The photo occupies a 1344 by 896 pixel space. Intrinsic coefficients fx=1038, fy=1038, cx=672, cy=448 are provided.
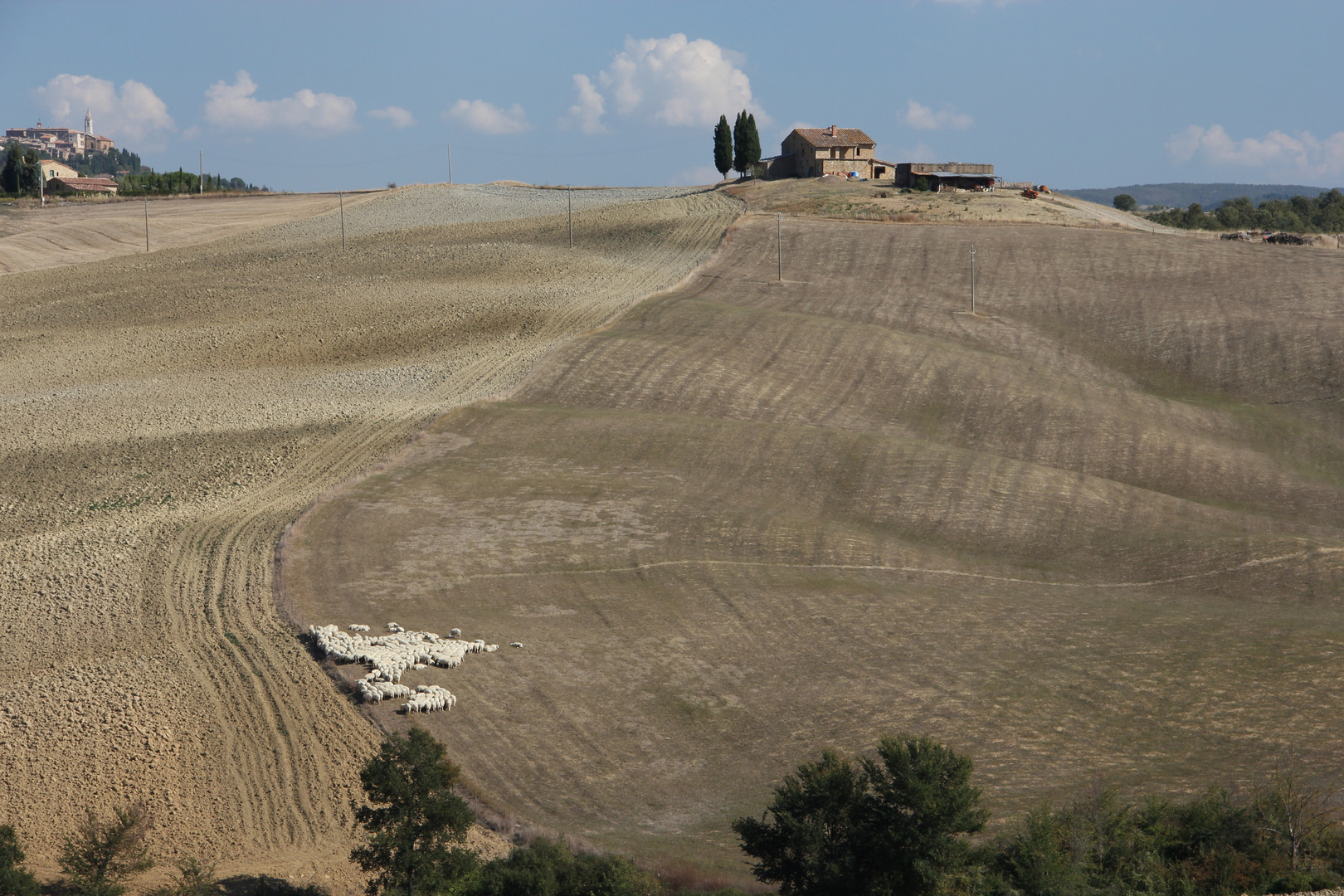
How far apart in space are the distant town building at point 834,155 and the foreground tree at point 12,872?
89.4 metres

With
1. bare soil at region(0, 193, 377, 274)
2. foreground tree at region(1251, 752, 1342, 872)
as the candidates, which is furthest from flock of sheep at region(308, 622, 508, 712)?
bare soil at region(0, 193, 377, 274)

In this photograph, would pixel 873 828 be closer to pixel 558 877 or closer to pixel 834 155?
pixel 558 877

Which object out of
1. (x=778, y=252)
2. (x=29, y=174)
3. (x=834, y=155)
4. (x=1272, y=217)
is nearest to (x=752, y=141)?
(x=834, y=155)

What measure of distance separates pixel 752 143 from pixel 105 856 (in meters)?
97.2

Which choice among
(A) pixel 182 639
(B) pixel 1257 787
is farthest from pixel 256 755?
(B) pixel 1257 787

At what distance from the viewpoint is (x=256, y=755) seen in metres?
20.6

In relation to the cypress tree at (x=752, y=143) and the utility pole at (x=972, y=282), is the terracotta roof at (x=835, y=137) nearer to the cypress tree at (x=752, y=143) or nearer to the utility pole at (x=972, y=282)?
the cypress tree at (x=752, y=143)

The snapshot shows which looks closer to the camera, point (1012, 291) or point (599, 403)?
point (599, 403)

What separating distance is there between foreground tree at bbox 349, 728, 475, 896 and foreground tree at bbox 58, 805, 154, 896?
11.7ft

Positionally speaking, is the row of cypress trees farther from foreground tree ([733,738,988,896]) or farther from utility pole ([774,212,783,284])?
foreground tree ([733,738,988,896])

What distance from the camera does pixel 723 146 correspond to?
106m

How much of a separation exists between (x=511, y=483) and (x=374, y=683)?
13980mm

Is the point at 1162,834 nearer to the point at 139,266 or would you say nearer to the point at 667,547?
the point at 667,547

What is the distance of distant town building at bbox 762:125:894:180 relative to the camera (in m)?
97.1
